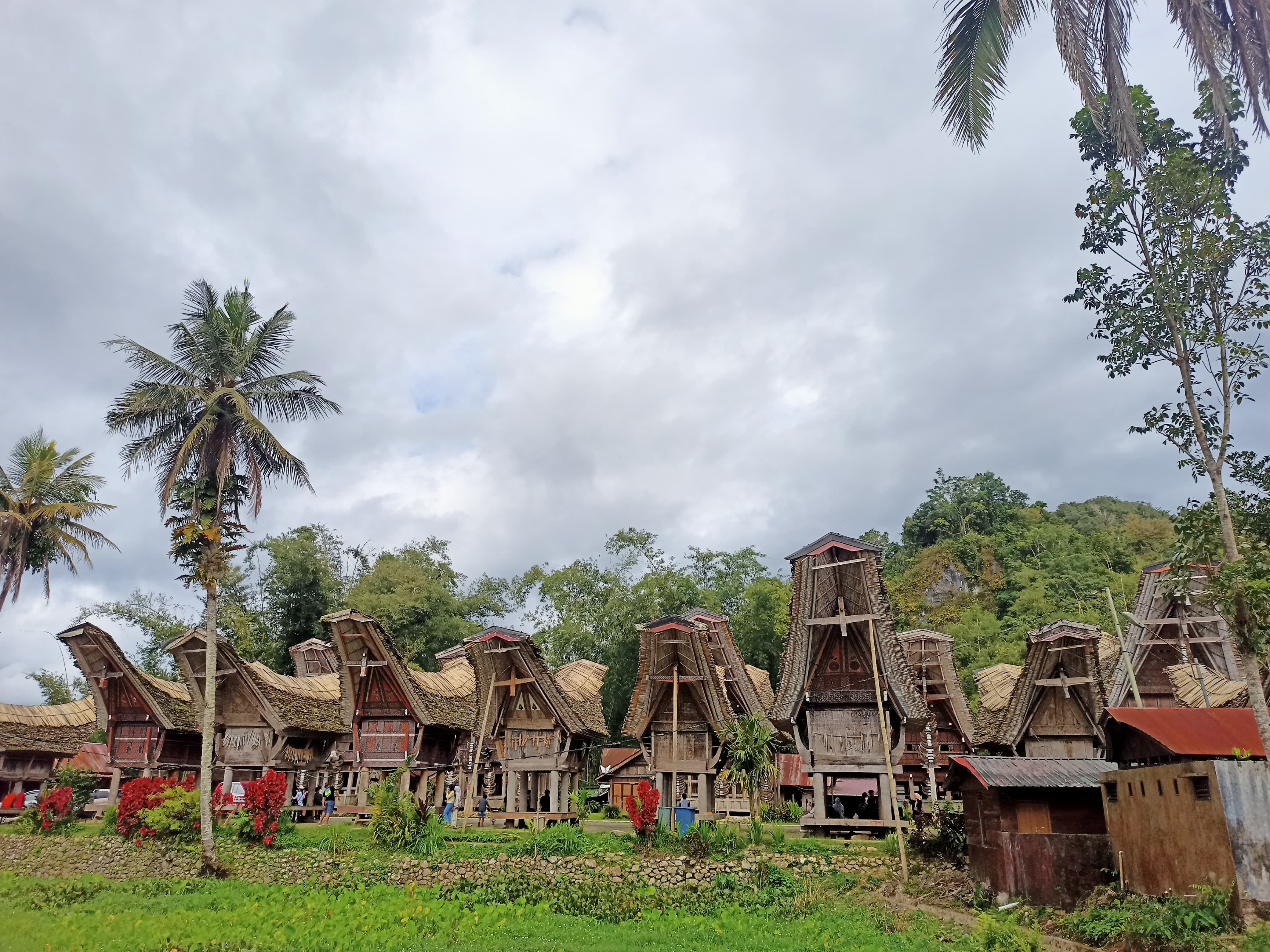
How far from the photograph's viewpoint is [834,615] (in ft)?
72.7

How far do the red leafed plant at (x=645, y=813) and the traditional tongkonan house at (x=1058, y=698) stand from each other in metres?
12.4

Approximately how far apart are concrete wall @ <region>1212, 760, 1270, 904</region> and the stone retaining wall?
699 centimetres

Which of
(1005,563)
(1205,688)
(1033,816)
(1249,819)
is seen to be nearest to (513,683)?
(1033,816)

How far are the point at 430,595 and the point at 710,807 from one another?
29.2 metres

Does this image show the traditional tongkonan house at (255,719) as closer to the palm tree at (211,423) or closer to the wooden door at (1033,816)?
the palm tree at (211,423)

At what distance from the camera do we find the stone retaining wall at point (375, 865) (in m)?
17.9

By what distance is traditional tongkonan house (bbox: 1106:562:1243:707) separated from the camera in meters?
24.3

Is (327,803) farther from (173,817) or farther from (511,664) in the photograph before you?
(511,664)

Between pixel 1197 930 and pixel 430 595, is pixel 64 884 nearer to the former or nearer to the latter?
pixel 1197 930

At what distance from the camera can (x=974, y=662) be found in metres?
43.8

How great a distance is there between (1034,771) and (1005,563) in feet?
147

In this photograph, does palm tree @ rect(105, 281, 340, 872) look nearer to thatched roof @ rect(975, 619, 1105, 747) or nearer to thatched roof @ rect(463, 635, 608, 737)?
thatched roof @ rect(463, 635, 608, 737)

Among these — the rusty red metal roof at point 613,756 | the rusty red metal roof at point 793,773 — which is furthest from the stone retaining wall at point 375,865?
the rusty red metal roof at point 613,756

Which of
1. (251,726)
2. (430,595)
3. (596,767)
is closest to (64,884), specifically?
(251,726)
